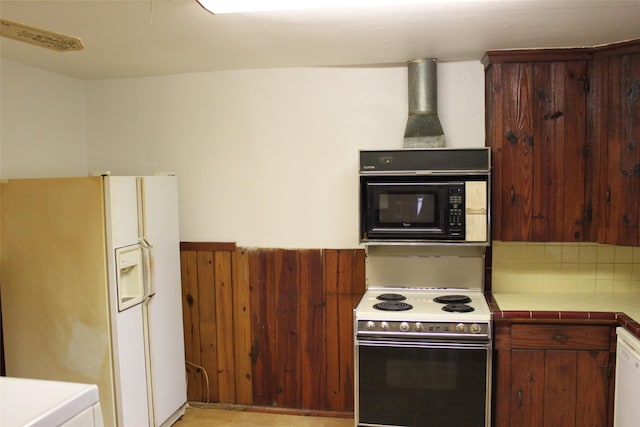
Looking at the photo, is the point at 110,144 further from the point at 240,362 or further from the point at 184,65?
the point at 240,362

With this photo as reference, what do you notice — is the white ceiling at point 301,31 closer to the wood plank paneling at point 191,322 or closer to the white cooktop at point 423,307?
the wood plank paneling at point 191,322

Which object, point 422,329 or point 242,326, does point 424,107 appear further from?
point 242,326

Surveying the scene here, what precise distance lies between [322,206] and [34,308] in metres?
1.83

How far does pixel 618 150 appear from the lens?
2760mm

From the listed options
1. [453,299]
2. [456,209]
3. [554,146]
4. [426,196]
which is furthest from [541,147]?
[453,299]

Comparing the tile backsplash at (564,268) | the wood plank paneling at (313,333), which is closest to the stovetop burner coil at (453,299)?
the tile backsplash at (564,268)

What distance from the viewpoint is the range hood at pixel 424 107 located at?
309cm

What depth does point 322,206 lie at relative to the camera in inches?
134

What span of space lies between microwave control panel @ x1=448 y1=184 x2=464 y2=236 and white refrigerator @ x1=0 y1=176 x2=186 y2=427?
1793mm

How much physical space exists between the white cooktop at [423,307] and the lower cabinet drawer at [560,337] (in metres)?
0.21

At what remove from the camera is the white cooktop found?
2.71 metres

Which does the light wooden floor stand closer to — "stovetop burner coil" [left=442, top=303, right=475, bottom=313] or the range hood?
"stovetop burner coil" [left=442, top=303, right=475, bottom=313]

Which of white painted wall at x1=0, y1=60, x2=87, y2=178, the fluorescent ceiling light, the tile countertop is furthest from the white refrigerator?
the tile countertop

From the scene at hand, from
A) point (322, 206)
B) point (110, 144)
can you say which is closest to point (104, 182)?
point (110, 144)
